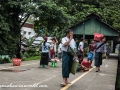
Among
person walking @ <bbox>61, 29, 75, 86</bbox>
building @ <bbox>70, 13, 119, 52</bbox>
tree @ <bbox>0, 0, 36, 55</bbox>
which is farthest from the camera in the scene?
building @ <bbox>70, 13, 119, 52</bbox>

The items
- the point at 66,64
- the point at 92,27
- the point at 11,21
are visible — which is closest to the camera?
the point at 66,64

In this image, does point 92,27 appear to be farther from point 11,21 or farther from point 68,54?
point 68,54

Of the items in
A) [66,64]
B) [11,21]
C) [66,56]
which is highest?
[11,21]

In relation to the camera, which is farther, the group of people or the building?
the building

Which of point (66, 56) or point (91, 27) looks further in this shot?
point (91, 27)

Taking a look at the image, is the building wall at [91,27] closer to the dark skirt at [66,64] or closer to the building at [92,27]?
the building at [92,27]

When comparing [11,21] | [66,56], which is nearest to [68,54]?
[66,56]

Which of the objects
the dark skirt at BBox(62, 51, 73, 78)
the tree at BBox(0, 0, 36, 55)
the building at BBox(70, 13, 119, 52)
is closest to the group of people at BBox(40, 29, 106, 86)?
the dark skirt at BBox(62, 51, 73, 78)

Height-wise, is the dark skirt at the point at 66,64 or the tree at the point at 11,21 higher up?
the tree at the point at 11,21

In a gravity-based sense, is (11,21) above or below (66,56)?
above

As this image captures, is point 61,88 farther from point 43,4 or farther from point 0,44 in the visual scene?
point 43,4

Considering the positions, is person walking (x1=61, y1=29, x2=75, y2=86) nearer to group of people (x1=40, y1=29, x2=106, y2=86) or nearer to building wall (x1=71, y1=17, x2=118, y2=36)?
group of people (x1=40, y1=29, x2=106, y2=86)

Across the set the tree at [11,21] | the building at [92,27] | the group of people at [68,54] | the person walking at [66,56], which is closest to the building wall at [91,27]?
the building at [92,27]

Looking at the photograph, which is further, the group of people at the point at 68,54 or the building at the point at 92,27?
the building at the point at 92,27
